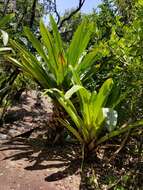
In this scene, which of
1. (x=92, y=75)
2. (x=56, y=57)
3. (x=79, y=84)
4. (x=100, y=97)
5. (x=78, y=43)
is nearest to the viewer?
(x=100, y=97)

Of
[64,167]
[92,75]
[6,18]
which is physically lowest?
[64,167]

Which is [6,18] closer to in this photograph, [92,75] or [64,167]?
[92,75]

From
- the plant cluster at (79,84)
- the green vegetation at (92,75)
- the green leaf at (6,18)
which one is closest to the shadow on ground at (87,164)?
the green vegetation at (92,75)

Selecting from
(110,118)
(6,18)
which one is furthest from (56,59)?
(110,118)

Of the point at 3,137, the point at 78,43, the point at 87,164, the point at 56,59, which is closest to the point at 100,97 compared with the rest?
the point at 87,164

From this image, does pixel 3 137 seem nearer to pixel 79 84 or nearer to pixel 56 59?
pixel 56 59

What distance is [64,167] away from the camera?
15.6ft

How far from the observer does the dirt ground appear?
14.5 ft

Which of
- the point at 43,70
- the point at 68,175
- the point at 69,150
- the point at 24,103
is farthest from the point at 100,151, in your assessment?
the point at 24,103

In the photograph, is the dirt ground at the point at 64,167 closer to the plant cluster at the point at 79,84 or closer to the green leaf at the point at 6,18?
the plant cluster at the point at 79,84

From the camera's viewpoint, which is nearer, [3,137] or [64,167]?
Result: [64,167]

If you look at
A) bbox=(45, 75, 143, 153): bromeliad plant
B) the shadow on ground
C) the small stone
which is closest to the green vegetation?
bbox=(45, 75, 143, 153): bromeliad plant

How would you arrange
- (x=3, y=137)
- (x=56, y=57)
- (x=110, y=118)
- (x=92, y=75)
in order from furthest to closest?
(x=92, y=75) → (x=3, y=137) → (x=56, y=57) → (x=110, y=118)

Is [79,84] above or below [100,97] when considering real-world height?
above
